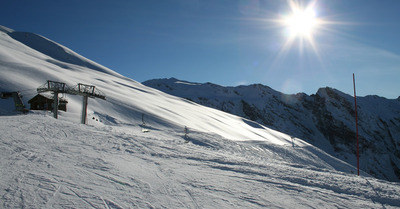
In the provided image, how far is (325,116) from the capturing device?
12750 centimetres

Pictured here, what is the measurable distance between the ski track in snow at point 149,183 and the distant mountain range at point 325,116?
97.9 metres

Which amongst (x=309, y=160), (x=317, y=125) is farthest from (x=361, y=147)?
(x=309, y=160)

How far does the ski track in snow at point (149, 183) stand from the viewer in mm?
4535

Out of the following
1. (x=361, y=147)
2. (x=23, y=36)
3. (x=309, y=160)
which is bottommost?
(x=361, y=147)

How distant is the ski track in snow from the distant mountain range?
321ft

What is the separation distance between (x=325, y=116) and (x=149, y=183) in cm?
14215

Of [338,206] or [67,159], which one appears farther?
[67,159]

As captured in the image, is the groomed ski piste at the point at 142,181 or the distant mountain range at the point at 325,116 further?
the distant mountain range at the point at 325,116

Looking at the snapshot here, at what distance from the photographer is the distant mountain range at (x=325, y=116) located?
10500 cm

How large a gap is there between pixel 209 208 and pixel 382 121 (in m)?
160

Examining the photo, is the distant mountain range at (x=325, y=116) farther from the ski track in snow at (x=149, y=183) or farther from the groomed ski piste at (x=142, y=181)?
the ski track in snow at (x=149, y=183)

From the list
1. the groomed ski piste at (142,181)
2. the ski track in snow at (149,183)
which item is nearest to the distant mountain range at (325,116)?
the groomed ski piste at (142,181)

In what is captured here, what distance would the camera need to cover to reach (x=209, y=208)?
448cm

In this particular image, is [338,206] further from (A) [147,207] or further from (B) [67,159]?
(B) [67,159]
